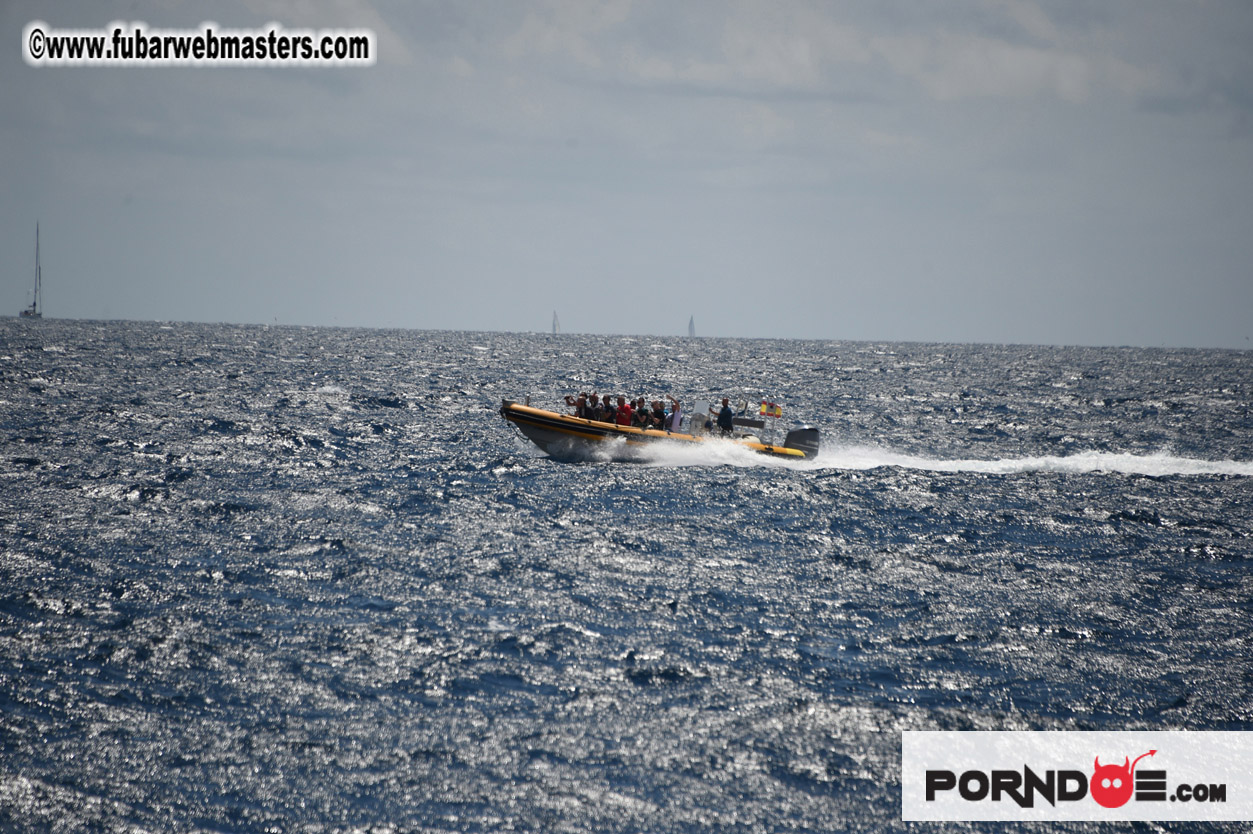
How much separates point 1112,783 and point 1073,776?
0.35m

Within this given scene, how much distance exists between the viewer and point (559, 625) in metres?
13.1

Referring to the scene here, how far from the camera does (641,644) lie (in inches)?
492

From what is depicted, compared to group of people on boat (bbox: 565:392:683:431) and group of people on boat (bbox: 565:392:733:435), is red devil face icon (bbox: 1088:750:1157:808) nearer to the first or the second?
group of people on boat (bbox: 565:392:733:435)

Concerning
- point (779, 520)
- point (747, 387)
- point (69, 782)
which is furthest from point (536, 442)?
point (747, 387)

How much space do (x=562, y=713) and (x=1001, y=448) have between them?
27889 mm

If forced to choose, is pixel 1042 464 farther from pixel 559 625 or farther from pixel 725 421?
pixel 559 625

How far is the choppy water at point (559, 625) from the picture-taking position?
9.05 metres

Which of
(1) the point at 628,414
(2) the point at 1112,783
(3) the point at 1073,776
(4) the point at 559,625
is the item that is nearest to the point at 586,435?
(1) the point at 628,414

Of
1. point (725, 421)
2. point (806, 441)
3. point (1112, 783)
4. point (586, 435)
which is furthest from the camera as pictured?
point (806, 441)

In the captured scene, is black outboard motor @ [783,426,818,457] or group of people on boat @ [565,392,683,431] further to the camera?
black outboard motor @ [783,426,818,457]

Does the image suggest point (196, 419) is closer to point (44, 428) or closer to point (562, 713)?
point (44, 428)

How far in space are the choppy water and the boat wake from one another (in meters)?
0.17

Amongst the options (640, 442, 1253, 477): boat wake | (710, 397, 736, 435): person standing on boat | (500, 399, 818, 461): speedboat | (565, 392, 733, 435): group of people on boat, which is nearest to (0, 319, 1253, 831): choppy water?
(640, 442, 1253, 477): boat wake

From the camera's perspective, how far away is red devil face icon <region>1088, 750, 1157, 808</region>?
31.0 feet
